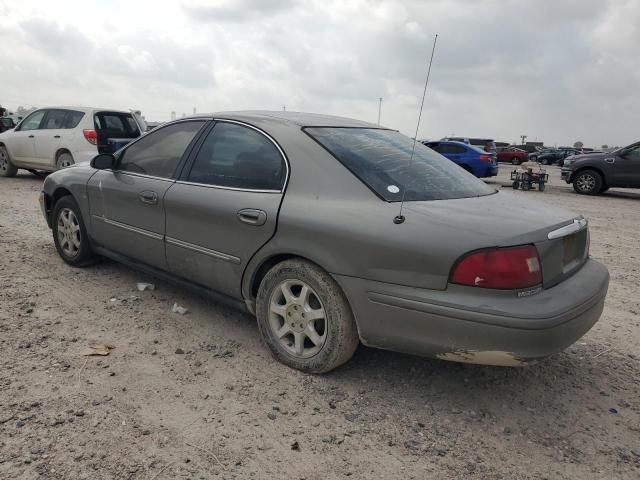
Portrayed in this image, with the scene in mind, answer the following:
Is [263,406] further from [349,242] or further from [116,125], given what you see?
[116,125]

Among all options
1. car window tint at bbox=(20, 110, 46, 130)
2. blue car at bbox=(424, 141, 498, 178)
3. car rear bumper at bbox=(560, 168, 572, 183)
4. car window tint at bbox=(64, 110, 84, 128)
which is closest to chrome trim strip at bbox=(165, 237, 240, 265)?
car window tint at bbox=(64, 110, 84, 128)

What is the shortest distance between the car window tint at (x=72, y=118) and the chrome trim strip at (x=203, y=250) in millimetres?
8314

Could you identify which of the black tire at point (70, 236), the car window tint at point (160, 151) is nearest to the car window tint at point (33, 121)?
the black tire at point (70, 236)

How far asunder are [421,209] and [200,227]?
1.53m

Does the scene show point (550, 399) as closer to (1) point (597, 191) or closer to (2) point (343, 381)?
(2) point (343, 381)

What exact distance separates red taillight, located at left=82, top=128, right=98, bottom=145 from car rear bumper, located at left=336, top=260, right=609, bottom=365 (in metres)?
Result: 9.30

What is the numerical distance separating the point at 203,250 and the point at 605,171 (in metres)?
14.2

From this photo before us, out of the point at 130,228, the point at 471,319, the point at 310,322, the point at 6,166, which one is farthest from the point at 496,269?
the point at 6,166

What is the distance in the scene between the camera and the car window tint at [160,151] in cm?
385

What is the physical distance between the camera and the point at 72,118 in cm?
1076

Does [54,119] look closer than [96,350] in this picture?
No

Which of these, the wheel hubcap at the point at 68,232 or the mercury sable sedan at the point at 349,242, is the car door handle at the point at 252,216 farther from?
the wheel hubcap at the point at 68,232

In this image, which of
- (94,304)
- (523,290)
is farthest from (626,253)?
(94,304)

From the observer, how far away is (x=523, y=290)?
2461 mm
